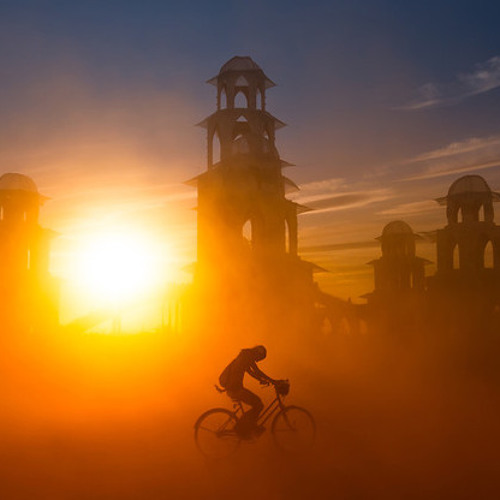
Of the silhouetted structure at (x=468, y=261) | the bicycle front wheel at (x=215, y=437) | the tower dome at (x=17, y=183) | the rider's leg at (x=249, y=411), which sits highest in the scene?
the tower dome at (x=17, y=183)

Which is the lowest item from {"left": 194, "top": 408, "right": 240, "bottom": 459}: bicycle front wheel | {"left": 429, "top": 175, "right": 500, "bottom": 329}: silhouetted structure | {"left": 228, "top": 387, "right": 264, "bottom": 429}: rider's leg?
{"left": 194, "top": 408, "right": 240, "bottom": 459}: bicycle front wheel

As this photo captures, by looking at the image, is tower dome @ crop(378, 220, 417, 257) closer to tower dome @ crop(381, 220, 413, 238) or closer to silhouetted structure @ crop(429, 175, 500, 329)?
tower dome @ crop(381, 220, 413, 238)

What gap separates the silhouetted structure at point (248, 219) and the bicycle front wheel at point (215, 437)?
21.3 meters

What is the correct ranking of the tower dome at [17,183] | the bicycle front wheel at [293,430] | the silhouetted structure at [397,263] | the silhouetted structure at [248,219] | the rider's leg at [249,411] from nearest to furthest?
the rider's leg at [249,411], the bicycle front wheel at [293,430], the silhouetted structure at [248,219], the tower dome at [17,183], the silhouetted structure at [397,263]

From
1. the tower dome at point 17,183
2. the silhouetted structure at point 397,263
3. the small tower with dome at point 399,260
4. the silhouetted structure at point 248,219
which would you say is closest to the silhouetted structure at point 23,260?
the tower dome at point 17,183

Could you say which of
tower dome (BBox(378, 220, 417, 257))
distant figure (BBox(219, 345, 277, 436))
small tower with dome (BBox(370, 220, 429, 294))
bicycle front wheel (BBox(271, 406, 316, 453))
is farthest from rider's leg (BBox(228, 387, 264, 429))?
tower dome (BBox(378, 220, 417, 257))

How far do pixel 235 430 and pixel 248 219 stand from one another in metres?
25.4

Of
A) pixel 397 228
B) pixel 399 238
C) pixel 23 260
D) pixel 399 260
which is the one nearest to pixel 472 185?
pixel 397 228

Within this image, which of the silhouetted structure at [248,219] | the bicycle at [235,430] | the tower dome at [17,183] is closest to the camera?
the bicycle at [235,430]

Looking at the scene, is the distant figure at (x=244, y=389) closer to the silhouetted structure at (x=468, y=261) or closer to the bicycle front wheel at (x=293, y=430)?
the bicycle front wheel at (x=293, y=430)

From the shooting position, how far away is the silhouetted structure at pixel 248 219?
32469 mm

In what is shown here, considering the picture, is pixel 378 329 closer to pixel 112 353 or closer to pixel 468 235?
pixel 468 235

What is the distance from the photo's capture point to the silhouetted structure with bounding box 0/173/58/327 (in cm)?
3672

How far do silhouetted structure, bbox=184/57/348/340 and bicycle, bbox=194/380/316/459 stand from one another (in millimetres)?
20855
